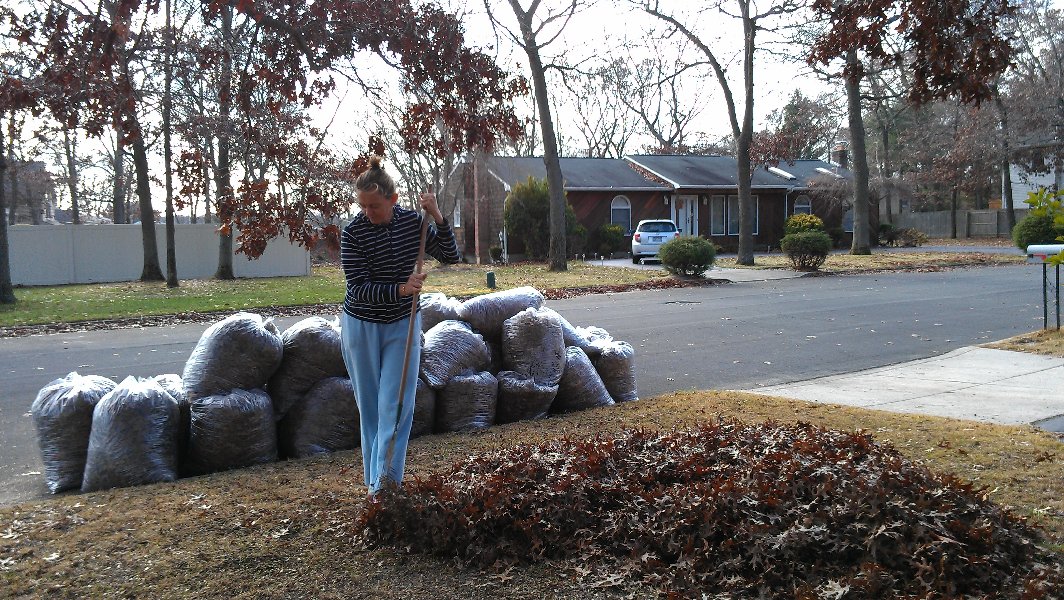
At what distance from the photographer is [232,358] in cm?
577

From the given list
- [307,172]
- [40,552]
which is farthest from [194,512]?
[307,172]

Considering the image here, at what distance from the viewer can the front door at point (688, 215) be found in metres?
41.9

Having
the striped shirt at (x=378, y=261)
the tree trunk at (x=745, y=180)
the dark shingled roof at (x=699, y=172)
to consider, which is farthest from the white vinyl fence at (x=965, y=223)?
the striped shirt at (x=378, y=261)

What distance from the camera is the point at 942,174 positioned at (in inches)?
1918

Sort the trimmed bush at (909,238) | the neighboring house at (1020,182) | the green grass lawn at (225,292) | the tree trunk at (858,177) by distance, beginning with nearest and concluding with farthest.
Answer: the green grass lawn at (225,292)
the tree trunk at (858,177)
the trimmed bush at (909,238)
the neighboring house at (1020,182)

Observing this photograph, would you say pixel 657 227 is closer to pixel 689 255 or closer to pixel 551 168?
pixel 551 168

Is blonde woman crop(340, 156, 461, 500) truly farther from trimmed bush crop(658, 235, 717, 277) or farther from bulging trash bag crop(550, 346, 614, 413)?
trimmed bush crop(658, 235, 717, 277)

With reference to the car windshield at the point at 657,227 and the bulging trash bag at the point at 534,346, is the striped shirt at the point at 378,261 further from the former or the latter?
the car windshield at the point at 657,227

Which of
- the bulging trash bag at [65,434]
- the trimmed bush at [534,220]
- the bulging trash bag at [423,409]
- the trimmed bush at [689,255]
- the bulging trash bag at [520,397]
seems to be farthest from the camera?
the trimmed bush at [534,220]

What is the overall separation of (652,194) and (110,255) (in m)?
22.6

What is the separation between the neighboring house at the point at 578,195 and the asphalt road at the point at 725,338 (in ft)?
62.0

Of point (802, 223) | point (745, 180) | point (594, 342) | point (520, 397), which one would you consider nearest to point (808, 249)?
point (745, 180)

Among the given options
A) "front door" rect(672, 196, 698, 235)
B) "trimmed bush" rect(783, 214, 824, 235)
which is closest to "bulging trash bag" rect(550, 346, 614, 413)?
"trimmed bush" rect(783, 214, 824, 235)

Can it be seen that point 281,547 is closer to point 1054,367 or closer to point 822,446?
point 822,446
